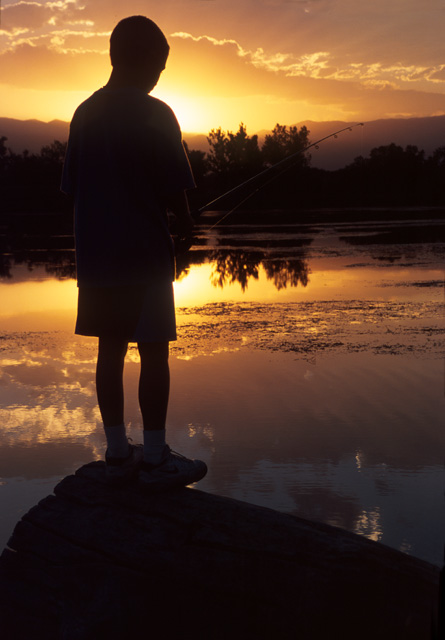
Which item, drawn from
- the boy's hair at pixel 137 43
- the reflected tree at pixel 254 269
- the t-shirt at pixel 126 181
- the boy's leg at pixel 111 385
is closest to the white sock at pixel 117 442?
the boy's leg at pixel 111 385

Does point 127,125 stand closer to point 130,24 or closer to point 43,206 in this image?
point 130,24

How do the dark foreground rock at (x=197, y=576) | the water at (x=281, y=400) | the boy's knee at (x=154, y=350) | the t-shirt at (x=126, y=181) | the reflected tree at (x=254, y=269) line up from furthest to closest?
the reflected tree at (x=254, y=269)
the water at (x=281, y=400)
the boy's knee at (x=154, y=350)
the t-shirt at (x=126, y=181)
the dark foreground rock at (x=197, y=576)

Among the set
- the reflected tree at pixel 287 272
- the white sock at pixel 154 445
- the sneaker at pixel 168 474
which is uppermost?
the white sock at pixel 154 445

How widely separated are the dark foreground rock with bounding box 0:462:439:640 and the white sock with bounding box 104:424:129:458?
0.65 ft

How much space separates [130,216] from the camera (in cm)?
330

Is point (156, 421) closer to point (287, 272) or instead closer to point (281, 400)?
point (281, 400)

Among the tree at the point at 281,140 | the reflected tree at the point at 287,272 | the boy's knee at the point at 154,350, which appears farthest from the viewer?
the tree at the point at 281,140

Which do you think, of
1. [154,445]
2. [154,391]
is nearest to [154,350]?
[154,391]

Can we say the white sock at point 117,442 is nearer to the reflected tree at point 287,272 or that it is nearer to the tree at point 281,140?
the reflected tree at point 287,272

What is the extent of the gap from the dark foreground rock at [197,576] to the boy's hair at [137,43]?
6.31 ft

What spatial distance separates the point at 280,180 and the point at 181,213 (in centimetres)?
6513

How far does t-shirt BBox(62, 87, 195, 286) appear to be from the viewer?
3268 mm

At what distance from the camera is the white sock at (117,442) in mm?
3424

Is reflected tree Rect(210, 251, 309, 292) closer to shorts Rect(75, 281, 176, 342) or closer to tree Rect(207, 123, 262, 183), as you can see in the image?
shorts Rect(75, 281, 176, 342)
